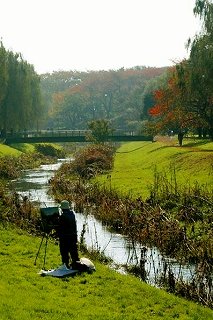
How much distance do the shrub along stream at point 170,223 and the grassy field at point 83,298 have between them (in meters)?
1.14

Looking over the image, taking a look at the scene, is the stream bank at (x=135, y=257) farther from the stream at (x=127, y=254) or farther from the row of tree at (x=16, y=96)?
the row of tree at (x=16, y=96)

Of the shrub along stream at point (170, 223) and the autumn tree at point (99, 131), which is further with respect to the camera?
the autumn tree at point (99, 131)

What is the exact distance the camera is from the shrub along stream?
51.8 feet

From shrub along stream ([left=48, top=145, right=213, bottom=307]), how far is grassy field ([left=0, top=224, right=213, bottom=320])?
114cm

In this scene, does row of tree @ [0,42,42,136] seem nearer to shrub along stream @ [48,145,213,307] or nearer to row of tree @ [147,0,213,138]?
row of tree @ [147,0,213,138]

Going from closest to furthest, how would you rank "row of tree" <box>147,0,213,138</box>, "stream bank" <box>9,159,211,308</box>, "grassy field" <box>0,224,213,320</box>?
A: "grassy field" <box>0,224,213,320</box>
"stream bank" <box>9,159,211,308</box>
"row of tree" <box>147,0,213,138</box>

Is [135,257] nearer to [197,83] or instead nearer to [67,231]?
[67,231]

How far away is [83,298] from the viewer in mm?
14203

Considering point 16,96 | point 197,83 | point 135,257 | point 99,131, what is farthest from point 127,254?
point 16,96

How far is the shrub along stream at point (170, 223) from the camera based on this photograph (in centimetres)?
1580

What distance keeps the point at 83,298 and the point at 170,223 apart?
7195mm

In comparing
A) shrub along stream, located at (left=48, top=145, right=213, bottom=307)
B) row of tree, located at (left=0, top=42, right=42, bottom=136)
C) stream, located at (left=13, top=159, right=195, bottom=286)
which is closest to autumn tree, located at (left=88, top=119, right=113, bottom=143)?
row of tree, located at (left=0, top=42, right=42, bottom=136)

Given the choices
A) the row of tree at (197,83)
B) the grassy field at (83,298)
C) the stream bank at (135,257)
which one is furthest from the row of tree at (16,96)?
the grassy field at (83,298)

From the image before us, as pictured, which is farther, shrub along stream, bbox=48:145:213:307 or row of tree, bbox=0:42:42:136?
row of tree, bbox=0:42:42:136
